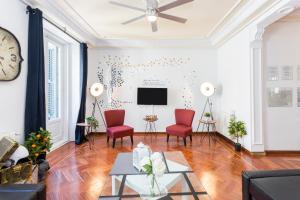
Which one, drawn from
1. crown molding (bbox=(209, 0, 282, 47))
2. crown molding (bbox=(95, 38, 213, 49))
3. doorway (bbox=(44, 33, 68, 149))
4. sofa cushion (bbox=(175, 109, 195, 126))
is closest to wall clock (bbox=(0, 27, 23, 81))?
doorway (bbox=(44, 33, 68, 149))

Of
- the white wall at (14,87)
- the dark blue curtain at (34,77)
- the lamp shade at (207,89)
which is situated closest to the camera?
the white wall at (14,87)

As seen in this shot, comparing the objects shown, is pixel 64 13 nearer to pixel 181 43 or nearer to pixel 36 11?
pixel 36 11

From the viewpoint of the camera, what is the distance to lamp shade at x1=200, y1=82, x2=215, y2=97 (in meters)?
5.91

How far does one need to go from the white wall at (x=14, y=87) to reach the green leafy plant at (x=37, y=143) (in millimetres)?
227

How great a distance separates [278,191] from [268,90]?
319 centimetres

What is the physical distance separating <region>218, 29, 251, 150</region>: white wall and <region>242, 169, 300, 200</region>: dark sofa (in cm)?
257

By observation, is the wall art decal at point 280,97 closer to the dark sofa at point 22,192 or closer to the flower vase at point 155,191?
the flower vase at point 155,191

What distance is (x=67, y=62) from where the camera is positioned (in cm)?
545

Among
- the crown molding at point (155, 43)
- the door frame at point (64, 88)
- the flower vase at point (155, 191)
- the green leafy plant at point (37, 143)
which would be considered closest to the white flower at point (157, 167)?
the flower vase at point (155, 191)

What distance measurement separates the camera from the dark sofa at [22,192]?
1.58 metres

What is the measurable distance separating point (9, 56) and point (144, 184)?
8.21 ft

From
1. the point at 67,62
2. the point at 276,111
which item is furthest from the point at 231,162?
the point at 67,62

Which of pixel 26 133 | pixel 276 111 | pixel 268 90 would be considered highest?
pixel 268 90

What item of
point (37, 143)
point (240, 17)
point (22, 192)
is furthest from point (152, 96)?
point (22, 192)
